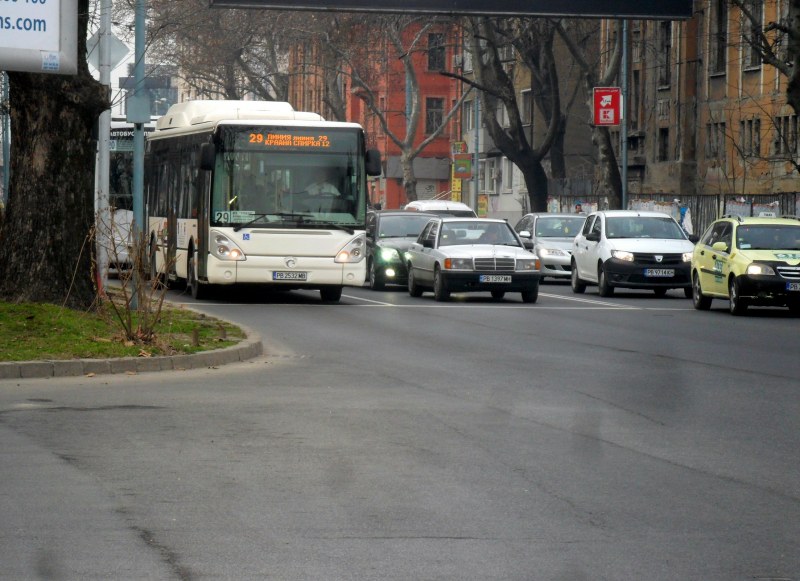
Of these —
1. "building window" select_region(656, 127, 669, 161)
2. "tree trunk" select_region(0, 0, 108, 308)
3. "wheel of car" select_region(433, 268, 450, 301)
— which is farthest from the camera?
"building window" select_region(656, 127, 669, 161)

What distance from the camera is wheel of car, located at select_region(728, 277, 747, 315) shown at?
2614 centimetres

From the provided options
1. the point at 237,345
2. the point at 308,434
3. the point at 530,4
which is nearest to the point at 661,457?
the point at 308,434

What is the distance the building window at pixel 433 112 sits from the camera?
10088cm

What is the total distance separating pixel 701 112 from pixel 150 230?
1215 inches

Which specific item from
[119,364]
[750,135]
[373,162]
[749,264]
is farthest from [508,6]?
[750,135]

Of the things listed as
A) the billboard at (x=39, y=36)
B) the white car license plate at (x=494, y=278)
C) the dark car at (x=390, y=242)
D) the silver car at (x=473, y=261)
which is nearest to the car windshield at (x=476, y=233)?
the silver car at (x=473, y=261)

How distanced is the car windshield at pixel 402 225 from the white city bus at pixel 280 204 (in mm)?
6471

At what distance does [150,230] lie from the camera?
33.7 metres

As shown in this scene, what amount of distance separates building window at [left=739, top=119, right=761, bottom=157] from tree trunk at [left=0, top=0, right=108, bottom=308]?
36.5 m

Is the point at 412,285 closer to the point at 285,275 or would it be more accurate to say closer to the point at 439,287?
the point at 439,287

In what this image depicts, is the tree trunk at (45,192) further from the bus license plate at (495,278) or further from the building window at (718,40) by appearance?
the building window at (718,40)

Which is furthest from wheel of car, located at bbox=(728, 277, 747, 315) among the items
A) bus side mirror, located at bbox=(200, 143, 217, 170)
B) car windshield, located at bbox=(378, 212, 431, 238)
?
car windshield, located at bbox=(378, 212, 431, 238)

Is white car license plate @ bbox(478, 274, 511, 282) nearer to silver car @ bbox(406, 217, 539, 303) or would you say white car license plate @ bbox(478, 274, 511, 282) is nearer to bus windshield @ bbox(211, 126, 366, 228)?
silver car @ bbox(406, 217, 539, 303)

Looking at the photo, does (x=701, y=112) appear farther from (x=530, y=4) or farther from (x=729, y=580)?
(x=729, y=580)
